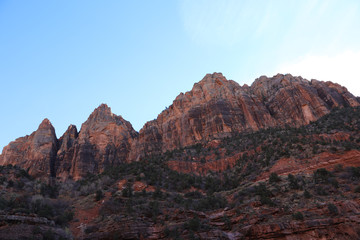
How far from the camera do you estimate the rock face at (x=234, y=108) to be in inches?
2218

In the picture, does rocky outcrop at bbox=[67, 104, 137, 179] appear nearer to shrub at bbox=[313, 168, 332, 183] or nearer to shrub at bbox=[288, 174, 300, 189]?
shrub at bbox=[288, 174, 300, 189]

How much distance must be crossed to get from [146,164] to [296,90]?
4014cm

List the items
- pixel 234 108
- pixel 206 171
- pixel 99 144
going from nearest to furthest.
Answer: pixel 206 171
pixel 234 108
pixel 99 144

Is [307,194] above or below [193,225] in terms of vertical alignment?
above

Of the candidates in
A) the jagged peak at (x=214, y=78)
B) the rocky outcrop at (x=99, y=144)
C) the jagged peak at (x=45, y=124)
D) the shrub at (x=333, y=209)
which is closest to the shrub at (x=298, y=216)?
the shrub at (x=333, y=209)

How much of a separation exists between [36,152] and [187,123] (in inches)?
1668

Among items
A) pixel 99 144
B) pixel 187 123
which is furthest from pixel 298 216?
pixel 99 144

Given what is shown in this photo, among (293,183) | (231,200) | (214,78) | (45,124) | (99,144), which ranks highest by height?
(214,78)

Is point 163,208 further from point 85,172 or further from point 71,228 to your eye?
point 85,172

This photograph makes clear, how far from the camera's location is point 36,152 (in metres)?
68.2

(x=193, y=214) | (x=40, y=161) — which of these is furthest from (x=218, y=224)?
(x=40, y=161)

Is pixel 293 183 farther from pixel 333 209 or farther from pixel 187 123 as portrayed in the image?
pixel 187 123

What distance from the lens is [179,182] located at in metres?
36.7

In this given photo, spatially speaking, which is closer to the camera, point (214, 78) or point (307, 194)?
point (307, 194)
